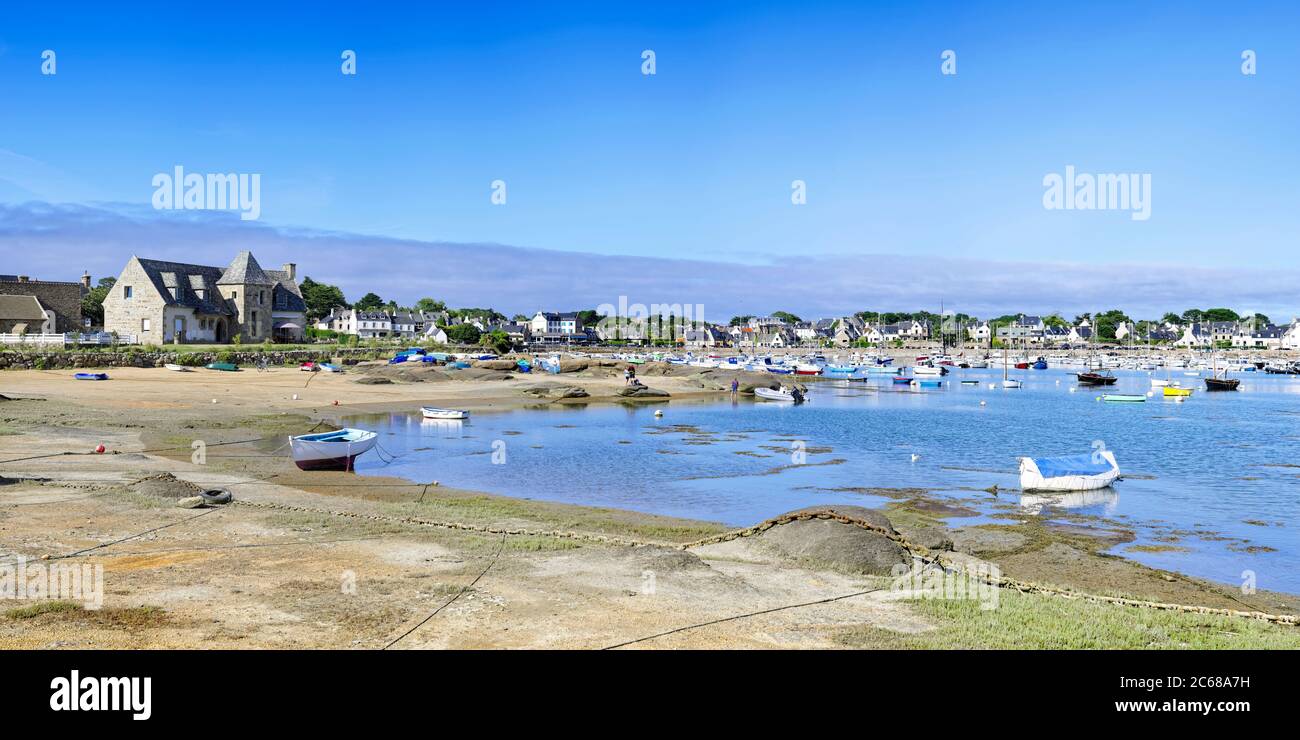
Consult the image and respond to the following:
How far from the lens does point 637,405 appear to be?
229 feet

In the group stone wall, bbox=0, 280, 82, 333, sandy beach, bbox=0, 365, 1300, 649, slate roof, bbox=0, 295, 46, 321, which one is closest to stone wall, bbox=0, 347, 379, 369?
slate roof, bbox=0, 295, 46, 321

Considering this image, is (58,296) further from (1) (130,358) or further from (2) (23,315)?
(1) (130,358)

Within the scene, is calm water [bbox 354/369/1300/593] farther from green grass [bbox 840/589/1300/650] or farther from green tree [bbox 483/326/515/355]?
green tree [bbox 483/326/515/355]

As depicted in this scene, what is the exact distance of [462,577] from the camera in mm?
13984

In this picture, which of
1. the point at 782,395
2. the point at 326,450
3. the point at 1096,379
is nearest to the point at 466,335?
the point at 782,395

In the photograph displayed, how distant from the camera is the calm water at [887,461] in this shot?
86.7 ft

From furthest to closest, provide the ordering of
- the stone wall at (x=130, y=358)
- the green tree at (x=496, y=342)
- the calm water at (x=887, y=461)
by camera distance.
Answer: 1. the green tree at (x=496, y=342)
2. the stone wall at (x=130, y=358)
3. the calm water at (x=887, y=461)

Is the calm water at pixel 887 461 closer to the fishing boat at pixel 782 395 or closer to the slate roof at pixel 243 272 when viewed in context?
the fishing boat at pixel 782 395

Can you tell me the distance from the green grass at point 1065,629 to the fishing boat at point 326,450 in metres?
23.0

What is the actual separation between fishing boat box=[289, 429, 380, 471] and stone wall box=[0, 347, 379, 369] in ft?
151

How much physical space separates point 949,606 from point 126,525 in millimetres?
15845

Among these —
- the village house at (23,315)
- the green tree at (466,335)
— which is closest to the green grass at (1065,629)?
the village house at (23,315)
